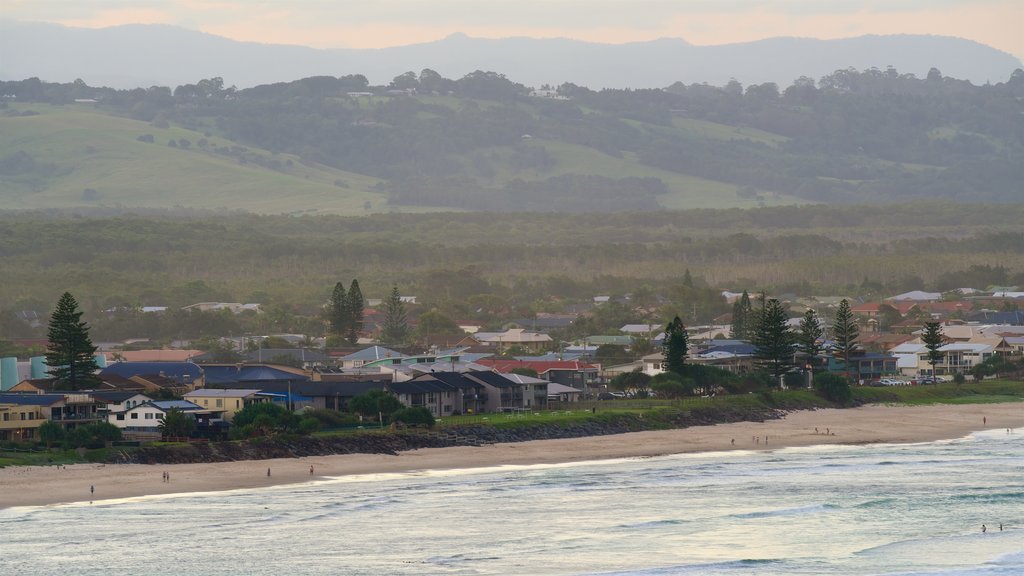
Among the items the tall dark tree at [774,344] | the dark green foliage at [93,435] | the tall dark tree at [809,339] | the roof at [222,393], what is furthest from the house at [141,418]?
the tall dark tree at [809,339]

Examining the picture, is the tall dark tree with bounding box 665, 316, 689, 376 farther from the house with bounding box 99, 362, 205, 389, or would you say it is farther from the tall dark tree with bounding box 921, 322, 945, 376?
the house with bounding box 99, 362, 205, 389

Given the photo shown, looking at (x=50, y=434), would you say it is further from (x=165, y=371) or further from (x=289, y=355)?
(x=289, y=355)

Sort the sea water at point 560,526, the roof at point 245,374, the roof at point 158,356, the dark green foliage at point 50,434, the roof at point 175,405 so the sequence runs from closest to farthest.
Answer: the sea water at point 560,526, the dark green foliage at point 50,434, the roof at point 175,405, the roof at point 245,374, the roof at point 158,356

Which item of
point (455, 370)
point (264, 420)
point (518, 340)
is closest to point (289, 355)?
point (455, 370)

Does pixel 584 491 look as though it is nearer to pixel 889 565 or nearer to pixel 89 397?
pixel 889 565

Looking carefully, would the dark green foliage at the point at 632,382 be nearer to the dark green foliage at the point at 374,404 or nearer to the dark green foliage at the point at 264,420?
the dark green foliage at the point at 374,404

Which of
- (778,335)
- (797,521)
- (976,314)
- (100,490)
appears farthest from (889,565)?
(976,314)
